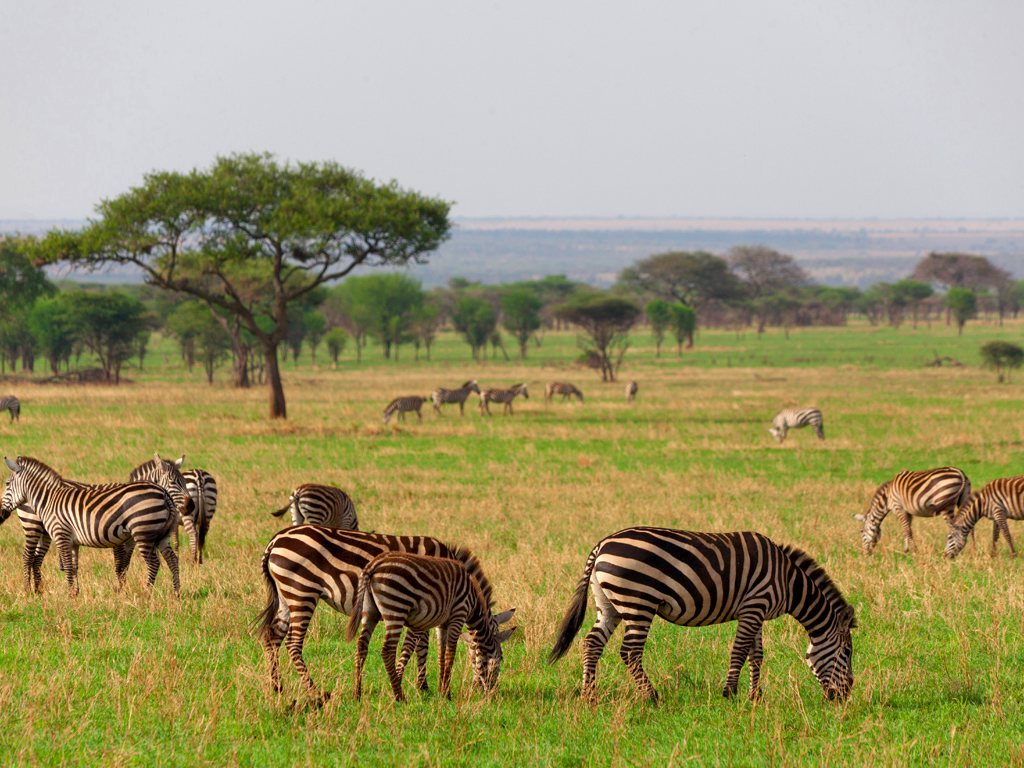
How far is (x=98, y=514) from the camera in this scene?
9.46 m

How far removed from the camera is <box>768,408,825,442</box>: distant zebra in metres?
26.1

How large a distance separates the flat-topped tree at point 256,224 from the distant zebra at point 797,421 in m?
14.2

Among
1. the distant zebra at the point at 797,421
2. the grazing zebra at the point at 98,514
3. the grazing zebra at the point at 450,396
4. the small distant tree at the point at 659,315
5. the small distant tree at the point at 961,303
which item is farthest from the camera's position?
the small distant tree at the point at 961,303

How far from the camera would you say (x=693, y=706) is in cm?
674

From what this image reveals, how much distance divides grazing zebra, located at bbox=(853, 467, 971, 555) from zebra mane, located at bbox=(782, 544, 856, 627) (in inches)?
233

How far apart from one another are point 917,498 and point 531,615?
265 inches

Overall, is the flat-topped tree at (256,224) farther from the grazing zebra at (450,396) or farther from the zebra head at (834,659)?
the zebra head at (834,659)

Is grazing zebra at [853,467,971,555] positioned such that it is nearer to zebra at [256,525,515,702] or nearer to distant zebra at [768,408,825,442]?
zebra at [256,525,515,702]

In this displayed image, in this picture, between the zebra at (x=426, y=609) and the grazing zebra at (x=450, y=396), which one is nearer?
the zebra at (x=426, y=609)

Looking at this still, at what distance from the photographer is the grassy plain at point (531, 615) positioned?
19.6ft

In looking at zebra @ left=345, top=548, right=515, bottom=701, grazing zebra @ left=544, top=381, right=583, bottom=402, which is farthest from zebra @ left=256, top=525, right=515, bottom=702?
grazing zebra @ left=544, top=381, right=583, bottom=402

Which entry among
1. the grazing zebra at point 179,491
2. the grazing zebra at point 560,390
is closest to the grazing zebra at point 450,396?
the grazing zebra at point 560,390

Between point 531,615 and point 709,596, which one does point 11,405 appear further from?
point 709,596

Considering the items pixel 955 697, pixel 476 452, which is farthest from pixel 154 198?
pixel 955 697
